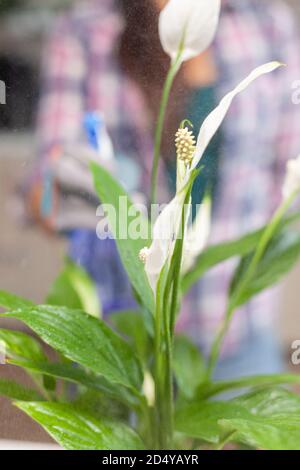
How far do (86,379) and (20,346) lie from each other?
0.16ft

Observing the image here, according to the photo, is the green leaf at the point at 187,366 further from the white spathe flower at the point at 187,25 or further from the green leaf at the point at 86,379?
the white spathe flower at the point at 187,25

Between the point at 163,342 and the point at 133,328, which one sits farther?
the point at 133,328

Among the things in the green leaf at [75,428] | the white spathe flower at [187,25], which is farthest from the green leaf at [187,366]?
the white spathe flower at [187,25]

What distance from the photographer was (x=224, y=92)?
0.48 metres

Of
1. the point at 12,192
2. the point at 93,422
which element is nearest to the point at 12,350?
the point at 93,422

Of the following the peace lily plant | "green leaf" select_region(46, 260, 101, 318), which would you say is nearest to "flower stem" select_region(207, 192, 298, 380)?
the peace lily plant

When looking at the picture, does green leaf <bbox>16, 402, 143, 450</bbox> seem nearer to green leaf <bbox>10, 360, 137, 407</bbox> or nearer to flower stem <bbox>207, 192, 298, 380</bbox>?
green leaf <bbox>10, 360, 137, 407</bbox>

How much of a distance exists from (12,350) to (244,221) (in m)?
0.26

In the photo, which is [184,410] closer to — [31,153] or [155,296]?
[155,296]

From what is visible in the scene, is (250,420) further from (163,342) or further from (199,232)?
(199,232)

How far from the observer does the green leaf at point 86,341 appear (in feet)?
1.27

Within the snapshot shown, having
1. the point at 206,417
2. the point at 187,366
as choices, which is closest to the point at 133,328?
the point at 187,366

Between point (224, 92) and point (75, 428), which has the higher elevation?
point (224, 92)

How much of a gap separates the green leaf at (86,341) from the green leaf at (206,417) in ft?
0.12
